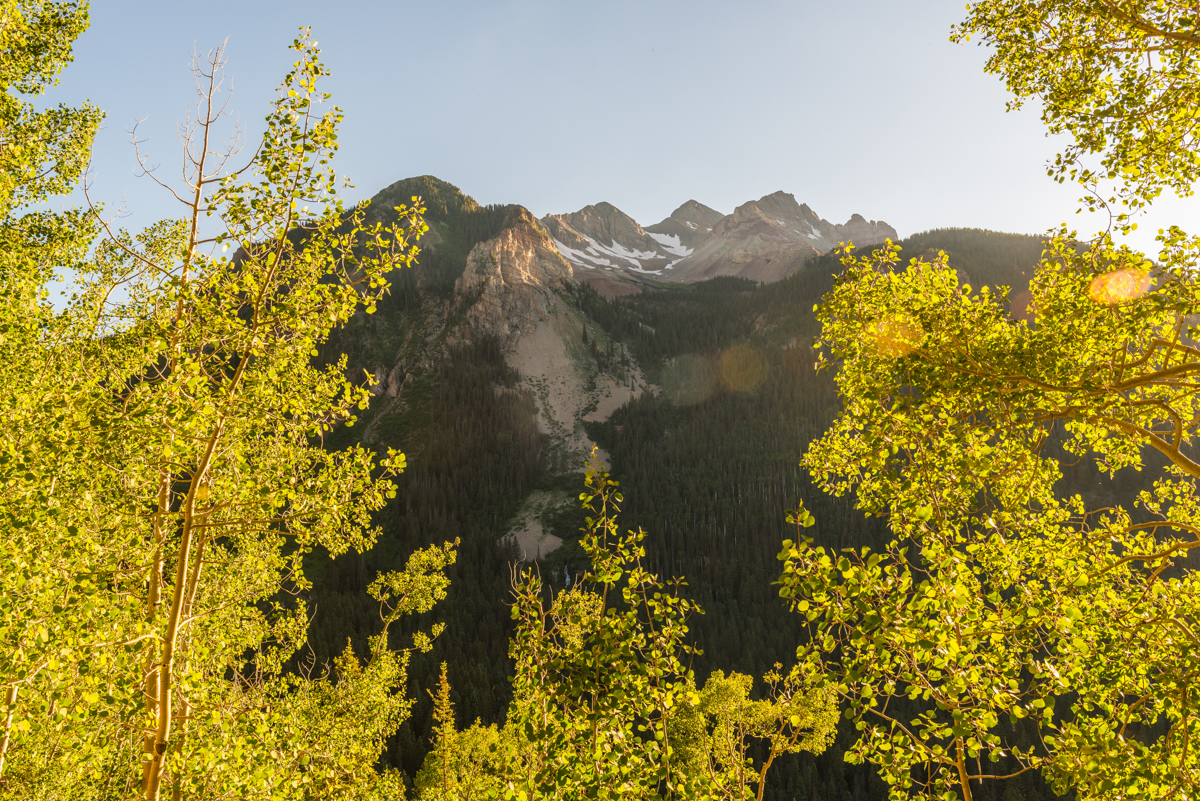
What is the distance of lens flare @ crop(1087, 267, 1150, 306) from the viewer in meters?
6.43

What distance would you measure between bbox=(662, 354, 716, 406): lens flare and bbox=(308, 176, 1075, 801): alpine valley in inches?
27.4

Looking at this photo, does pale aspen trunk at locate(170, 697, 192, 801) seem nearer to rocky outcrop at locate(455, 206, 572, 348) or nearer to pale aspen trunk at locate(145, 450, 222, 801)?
pale aspen trunk at locate(145, 450, 222, 801)

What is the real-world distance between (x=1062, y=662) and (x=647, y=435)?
114 m

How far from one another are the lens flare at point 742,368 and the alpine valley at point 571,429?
72cm

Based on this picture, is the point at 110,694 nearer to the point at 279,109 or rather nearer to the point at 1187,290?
the point at 279,109

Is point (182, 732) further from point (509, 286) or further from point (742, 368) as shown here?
point (742, 368)

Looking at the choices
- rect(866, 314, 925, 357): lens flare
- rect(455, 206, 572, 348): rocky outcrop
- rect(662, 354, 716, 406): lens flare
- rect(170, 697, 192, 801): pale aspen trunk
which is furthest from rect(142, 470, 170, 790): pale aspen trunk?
rect(455, 206, 572, 348): rocky outcrop

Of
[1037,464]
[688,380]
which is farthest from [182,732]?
[688,380]

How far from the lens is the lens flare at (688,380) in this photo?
137m

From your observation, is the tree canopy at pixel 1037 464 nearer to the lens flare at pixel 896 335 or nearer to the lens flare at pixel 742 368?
the lens flare at pixel 896 335

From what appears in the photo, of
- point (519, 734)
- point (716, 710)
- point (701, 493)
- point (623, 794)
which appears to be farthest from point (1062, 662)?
point (701, 493)

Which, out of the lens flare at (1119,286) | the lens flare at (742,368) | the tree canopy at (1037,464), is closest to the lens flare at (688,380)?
the lens flare at (742,368)

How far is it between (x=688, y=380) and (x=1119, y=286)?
452 feet

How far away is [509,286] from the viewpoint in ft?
466
